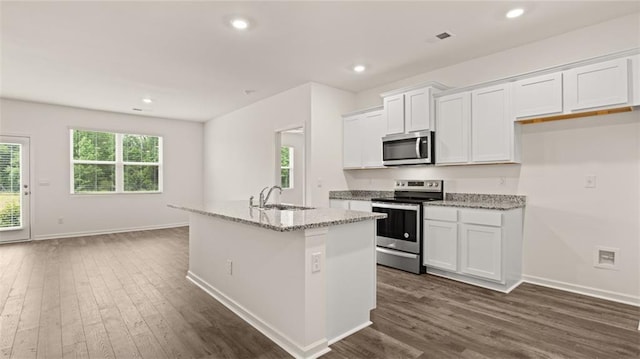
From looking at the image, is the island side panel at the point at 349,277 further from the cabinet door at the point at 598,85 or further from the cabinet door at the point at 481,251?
the cabinet door at the point at 598,85

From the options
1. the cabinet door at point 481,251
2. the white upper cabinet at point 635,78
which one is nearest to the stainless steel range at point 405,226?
the cabinet door at point 481,251

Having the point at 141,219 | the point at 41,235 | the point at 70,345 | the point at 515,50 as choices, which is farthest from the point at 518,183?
the point at 41,235

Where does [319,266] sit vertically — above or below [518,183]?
below

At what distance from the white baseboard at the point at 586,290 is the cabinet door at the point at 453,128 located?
1.49m

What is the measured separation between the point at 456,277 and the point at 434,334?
56.1 inches

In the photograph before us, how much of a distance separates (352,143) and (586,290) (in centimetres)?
328

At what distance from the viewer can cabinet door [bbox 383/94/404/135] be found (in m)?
4.24

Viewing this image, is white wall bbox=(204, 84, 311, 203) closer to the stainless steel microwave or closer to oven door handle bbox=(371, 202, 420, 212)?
the stainless steel microwave

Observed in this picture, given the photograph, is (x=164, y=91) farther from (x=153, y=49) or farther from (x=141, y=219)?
(x=141, y=219)

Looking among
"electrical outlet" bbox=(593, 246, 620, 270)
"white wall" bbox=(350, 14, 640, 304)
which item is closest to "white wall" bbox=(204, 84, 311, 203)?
"white wall" bbox=(350, 14, 640, 304)

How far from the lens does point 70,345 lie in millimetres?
2209

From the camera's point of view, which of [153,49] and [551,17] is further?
[153,49]

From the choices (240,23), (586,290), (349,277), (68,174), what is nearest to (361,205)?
(349,277)

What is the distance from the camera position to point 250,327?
97.5 inches
